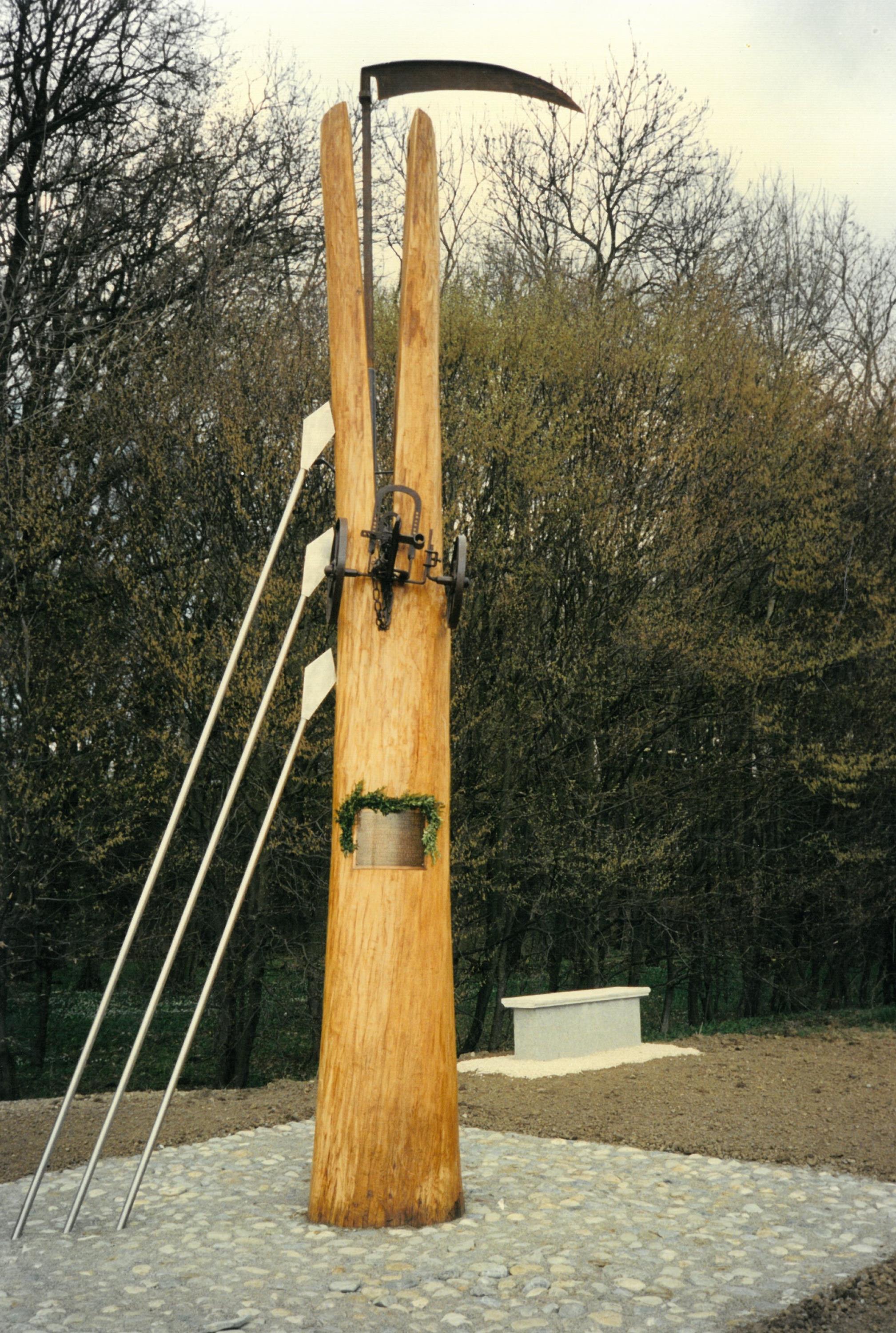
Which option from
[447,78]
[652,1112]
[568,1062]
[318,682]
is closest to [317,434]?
[318,682]

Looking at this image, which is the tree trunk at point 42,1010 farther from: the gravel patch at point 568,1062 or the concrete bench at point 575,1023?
the concrete bench at point 575,1023

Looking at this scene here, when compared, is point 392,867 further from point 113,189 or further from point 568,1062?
point 113,189

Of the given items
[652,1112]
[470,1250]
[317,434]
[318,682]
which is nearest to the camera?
[470,1250]

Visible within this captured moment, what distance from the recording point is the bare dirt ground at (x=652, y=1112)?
24.4 ft

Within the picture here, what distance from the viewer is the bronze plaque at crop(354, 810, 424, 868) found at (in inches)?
235

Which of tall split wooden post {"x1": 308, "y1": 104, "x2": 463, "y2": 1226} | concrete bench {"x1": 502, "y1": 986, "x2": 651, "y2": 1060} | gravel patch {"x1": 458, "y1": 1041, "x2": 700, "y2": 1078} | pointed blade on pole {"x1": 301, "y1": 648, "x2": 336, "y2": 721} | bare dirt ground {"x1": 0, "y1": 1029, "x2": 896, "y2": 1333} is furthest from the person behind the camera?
concrete bench {"x1": 502, "y1": 986, "x2": 651, "y2": 1060}

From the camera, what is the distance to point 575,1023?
35.7 ft

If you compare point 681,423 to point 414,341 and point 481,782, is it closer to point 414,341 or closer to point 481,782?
point 481,782

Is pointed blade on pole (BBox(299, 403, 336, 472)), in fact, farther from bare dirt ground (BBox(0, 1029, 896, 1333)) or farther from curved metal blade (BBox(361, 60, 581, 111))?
bare dirt ground (BBox(0, 1029, 896, 1333))

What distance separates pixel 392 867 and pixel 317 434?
2473mm

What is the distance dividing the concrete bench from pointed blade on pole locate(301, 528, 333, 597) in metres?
5.36

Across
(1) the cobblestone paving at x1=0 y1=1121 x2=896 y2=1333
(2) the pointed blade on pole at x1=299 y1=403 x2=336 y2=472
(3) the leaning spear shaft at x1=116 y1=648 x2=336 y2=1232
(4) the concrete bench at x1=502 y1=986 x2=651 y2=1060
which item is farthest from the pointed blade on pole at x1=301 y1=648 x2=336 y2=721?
(4) the concrete bench at x1=502 y1=986 x2=651 y2=1060

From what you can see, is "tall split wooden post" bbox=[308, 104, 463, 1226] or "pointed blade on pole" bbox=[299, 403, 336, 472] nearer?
"tall split wooden post" bbox=[308, 104, 463, 1226]

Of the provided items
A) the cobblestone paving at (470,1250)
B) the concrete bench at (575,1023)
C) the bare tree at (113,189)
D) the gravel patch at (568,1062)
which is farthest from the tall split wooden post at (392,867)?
the bare tree at (113,189)
